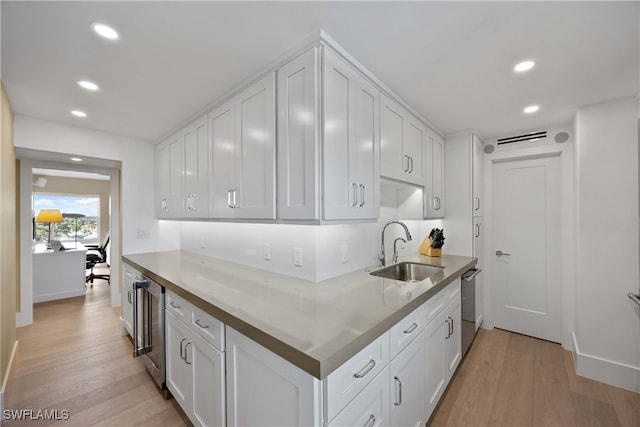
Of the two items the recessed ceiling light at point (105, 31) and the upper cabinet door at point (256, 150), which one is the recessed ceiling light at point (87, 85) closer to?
the recessed ceiling light at point (105, 31)

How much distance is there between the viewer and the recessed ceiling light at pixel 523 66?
1610 millimetres

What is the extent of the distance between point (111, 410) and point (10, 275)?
5.06ft

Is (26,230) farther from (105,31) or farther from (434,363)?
(434,363)

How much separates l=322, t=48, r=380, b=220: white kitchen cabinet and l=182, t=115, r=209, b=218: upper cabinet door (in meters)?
1.30

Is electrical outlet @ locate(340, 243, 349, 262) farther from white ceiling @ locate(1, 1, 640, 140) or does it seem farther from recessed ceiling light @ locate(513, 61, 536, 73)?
recessed ceiling light @ locate(513, 61, 536, 73)

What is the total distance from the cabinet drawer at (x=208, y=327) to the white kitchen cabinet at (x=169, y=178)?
1.47 meters

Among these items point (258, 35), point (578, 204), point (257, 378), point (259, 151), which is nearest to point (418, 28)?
point (258, 35)

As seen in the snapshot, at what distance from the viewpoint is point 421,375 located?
60.5 inches

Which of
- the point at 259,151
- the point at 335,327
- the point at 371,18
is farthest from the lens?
the point at 259,151

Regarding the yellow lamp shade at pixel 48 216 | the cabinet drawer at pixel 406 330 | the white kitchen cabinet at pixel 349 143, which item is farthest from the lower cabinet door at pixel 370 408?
the yellow lamp shade at pixel 48 216

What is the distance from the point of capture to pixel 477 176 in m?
2.97

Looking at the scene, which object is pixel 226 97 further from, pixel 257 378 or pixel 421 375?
pixel 421 375

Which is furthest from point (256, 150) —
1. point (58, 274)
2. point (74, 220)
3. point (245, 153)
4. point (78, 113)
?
point (74, 220)

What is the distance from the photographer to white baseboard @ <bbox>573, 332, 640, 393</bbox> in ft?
6.72
